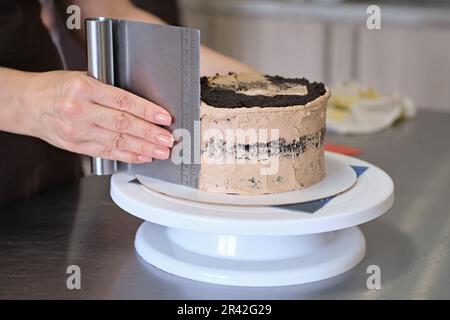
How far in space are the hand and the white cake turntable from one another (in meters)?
0.05

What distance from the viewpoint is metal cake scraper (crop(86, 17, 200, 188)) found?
3.05 feet

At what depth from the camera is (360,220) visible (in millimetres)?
903

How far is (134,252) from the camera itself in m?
1.00

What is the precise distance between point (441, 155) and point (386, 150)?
11 cm

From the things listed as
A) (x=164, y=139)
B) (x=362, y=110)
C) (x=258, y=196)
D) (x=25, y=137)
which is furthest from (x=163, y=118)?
(x=362, y=110)

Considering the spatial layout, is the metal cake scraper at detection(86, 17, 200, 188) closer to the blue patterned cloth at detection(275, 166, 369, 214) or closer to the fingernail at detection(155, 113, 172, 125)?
the fingernail at detection(155, 113, 172, 125)

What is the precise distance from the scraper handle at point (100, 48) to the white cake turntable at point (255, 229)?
15 cm

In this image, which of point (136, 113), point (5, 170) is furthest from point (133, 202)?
point (5, 170)

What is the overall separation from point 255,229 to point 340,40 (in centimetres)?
215

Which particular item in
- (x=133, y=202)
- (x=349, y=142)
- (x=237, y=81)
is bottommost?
(x=349, y=142)

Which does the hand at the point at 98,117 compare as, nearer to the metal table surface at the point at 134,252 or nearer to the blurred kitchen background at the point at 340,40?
the metal table surface at the point at 134,252

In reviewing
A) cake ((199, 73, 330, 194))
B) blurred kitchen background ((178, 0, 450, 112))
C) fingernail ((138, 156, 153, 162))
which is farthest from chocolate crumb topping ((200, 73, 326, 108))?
blurred kitchen background ((178, 0, 450, 112))

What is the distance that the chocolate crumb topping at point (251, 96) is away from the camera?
952 mm
